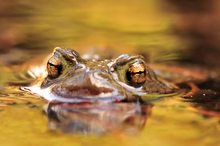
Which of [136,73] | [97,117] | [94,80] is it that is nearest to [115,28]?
[136,73]

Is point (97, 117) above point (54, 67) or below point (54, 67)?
below

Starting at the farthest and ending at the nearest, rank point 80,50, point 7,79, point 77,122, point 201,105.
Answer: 1. point 80,50
2. point 7,79
3. point 201,105
4. point 77,122

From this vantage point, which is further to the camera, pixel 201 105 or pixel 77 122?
pixel 201 105

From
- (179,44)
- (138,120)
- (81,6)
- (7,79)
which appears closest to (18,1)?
(81,6)

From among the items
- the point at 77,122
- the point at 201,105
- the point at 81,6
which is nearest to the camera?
the point at 77,122

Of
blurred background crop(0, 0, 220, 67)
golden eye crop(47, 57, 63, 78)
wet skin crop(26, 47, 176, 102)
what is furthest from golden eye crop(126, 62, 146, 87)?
blurred background crop(0, 0, 220, 67)

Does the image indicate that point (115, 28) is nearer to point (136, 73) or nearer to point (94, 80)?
point (136, 73)

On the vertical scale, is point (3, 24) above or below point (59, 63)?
above

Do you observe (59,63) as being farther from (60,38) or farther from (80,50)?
(60,38)

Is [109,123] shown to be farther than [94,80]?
No
